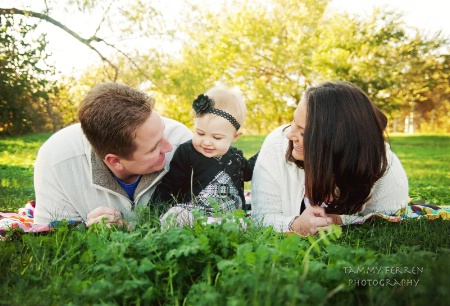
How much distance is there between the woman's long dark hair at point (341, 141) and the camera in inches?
131

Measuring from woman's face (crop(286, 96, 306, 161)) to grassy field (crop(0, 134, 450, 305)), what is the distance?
89 centimetres

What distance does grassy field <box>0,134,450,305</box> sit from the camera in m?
1.71

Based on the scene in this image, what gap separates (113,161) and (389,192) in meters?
2.16

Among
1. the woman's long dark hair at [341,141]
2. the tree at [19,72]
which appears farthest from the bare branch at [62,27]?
the woman's long dark hair at [341,141]

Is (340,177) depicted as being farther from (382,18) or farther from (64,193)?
(382,18)

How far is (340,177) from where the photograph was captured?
3443 mm

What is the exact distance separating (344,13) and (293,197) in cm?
2072

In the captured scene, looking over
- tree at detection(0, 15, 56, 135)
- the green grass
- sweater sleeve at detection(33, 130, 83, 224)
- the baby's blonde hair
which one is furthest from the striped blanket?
tree at detection(0, 15, 56, 135)

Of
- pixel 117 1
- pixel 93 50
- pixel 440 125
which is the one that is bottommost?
pixel 440 125

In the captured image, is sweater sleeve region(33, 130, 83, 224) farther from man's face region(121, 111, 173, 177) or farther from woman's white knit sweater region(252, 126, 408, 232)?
woman's white knit sweater region(252, 126, 408, 232)

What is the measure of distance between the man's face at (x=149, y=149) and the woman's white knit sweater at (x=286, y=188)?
0.80 m

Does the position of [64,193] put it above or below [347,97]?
below

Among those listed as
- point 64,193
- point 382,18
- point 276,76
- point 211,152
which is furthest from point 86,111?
point 276,76

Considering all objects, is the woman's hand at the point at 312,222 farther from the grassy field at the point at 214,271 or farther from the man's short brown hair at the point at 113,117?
the man's short brown hair at the point at 113,117
